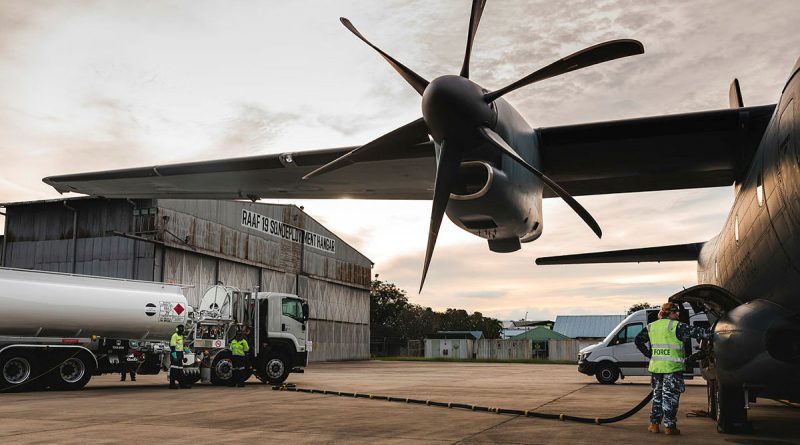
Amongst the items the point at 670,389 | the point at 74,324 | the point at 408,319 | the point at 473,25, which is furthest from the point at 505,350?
the point at 473,25

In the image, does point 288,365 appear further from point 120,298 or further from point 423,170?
point 423,170

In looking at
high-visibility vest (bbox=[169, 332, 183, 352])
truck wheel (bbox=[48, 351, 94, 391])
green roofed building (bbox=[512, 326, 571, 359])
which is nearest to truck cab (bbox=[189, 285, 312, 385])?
high-visibility vest (bbox=[169, 332, 183, 352])

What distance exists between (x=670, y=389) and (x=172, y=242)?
84.1 feet

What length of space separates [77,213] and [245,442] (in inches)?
1043

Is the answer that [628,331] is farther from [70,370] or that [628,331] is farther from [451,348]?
[451,348]

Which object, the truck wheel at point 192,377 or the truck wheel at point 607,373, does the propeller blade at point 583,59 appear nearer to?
the truck wheel at point 192,377

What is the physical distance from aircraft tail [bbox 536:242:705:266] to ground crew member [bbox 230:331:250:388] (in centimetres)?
919

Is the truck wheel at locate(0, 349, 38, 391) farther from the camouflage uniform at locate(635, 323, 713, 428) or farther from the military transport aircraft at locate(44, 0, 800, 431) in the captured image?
the camouflage uniform at locate(635, 323, 713, 428)

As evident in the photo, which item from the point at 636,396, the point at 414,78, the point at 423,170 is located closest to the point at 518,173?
the point at 414,78

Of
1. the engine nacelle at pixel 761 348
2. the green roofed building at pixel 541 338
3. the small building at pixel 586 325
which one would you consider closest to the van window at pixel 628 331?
the engine nacelle at pixel 761 348

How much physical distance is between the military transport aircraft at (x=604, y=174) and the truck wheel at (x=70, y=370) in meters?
7.08

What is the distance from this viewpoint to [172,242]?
30484mm

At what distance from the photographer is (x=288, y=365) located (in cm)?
1995

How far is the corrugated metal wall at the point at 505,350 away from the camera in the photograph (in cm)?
5609
